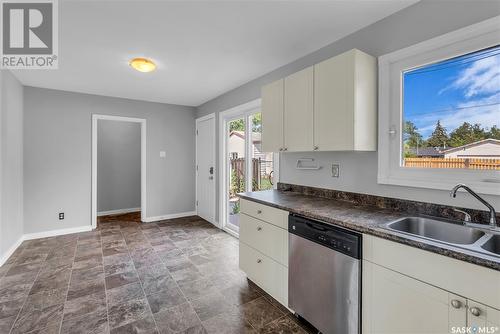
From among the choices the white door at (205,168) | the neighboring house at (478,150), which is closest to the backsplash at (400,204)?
the neighboring house at (478,150)

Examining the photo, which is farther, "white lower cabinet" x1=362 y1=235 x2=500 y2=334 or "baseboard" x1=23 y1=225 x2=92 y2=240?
"baseboard" x1=23 y1=225 x2=92 y2=240

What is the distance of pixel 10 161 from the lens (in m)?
3.12

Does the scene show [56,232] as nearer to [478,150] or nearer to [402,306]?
[402,306]

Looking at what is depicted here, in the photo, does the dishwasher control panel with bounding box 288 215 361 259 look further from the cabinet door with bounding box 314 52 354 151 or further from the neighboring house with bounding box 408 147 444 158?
the neighboring house with bounding box 408 147 444 158

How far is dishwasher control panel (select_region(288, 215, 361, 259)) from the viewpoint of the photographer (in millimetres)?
1450

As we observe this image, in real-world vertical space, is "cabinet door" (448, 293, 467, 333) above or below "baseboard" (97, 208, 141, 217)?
above

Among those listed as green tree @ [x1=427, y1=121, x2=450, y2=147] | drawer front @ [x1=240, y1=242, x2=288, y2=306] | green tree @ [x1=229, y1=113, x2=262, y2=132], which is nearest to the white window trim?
green tree @ [x1=427, y1=121, x2=450, y2=147]

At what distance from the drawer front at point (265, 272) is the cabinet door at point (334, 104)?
1.11 metres

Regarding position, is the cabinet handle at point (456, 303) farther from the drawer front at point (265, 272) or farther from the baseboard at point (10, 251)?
the baseboard at point (10, 251)

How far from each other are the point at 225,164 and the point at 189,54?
2028mm

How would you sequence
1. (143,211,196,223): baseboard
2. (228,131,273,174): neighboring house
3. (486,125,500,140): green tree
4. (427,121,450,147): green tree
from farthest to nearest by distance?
(143,211,196,223): baseboard < (228,131,273,174): neighboring house < (427,121,450,147): green tree < (486,125,500,140): green tree

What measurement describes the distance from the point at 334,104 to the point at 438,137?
0.76 m

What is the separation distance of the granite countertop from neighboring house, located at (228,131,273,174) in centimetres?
90

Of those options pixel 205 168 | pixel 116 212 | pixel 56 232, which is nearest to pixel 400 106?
pixel 205 168
